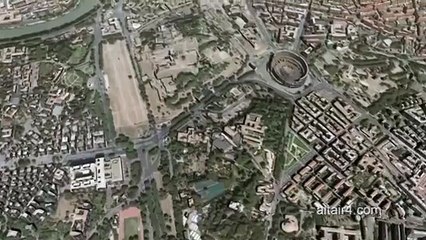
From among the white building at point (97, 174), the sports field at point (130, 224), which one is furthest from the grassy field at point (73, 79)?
the sports field at point (130, 224)

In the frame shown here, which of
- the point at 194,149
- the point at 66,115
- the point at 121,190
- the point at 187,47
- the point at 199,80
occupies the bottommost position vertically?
the point at 121,190

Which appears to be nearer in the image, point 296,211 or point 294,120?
point 296,211

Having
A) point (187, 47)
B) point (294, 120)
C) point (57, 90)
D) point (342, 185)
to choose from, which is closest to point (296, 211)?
point (342, 185)

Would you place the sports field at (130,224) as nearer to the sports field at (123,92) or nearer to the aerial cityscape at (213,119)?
the aerial cityscape at (213,119)

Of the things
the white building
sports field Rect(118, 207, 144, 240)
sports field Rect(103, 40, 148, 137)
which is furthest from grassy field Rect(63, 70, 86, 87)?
sports field Rect(118, 207, 144, 240)

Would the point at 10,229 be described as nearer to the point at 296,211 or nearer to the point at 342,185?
the point at 296,211

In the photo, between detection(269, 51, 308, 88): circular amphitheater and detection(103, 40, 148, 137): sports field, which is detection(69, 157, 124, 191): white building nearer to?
detection(103, 40, 148, 137): sports field
